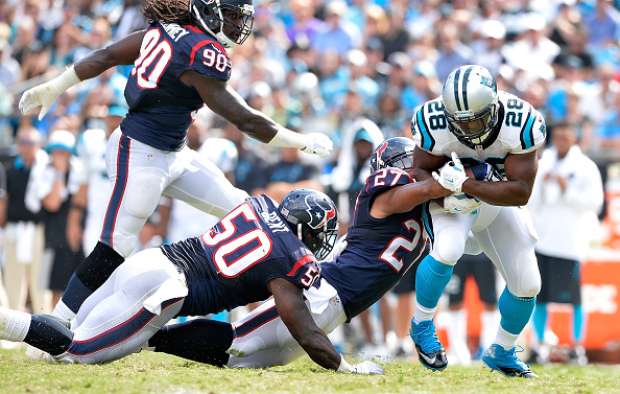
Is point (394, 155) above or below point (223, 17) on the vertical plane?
below

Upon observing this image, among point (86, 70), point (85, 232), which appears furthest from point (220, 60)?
point (85, 232)

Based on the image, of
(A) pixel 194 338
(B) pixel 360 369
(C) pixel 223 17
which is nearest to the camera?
(B) pixel 360 369

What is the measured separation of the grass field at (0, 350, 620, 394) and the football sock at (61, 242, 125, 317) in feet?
1.45

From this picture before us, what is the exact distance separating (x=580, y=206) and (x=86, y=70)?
4.74m

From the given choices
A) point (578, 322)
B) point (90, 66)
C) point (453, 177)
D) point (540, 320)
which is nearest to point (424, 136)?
point (453, 177)

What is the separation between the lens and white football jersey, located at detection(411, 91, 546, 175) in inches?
229

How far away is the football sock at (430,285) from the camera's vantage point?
5.99m

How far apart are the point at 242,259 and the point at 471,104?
1423 mm

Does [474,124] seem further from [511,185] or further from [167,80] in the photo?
[167,80]

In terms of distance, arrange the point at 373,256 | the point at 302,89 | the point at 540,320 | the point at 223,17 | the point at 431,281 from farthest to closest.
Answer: the point at 302,89 → the point at 540,320 → the point at 223,17 → the point at 373,256 → the point at 431,281

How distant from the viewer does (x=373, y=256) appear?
6219 millimetres

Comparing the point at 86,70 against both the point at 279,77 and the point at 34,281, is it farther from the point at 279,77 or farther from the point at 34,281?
the point at 279,77

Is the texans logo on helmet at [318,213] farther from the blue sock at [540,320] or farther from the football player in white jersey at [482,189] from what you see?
the blue sock at [540,320]

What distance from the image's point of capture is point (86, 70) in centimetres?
682
